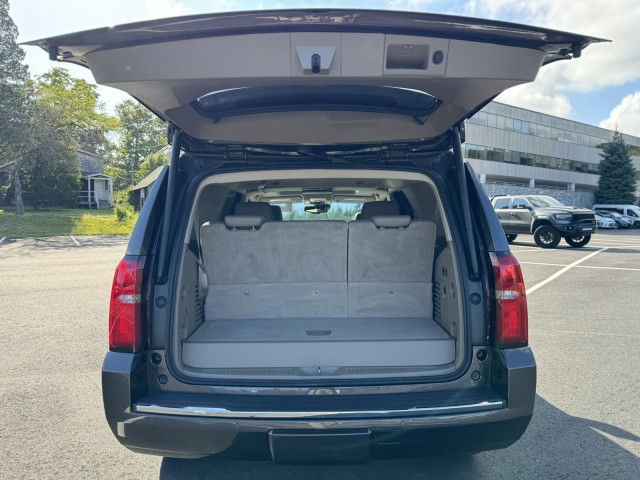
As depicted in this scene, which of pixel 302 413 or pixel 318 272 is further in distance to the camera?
pixel 318 272

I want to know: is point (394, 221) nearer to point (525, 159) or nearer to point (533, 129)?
point (525, 159)

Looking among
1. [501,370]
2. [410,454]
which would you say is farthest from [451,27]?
[410,454]

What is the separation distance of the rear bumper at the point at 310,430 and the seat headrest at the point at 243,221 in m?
1.35

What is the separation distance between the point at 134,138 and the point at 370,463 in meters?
66.1

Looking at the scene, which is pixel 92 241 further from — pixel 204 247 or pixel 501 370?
pixel 501 370

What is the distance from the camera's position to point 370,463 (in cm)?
273

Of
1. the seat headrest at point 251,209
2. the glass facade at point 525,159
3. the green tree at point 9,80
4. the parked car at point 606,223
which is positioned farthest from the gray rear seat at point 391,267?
the parked car at point 606,223

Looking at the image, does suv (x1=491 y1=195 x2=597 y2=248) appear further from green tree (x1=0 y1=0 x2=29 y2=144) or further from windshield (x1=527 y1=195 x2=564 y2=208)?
green tree (x1=0 y1=0 x2=29 y2=144)

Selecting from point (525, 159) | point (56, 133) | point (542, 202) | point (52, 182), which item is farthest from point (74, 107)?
point (525, 159)

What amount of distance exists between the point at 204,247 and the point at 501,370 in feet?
6.94

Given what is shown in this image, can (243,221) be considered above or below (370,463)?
above

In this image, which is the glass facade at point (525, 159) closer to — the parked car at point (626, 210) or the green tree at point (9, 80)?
the parked car at point (626, 210)

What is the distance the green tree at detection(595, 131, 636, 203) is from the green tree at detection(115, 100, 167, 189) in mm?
51986

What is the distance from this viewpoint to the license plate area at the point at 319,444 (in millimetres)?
2010
